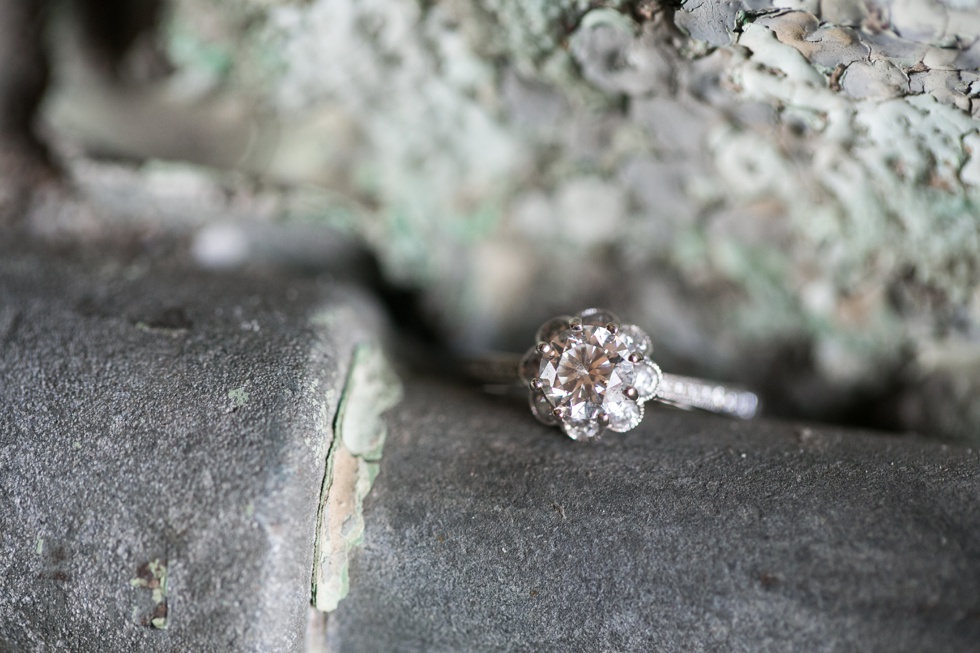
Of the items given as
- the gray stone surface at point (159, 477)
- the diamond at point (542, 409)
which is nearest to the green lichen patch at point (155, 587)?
the gray stone surface at point (159, 477)

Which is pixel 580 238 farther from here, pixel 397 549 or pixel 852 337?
pixel 397 549

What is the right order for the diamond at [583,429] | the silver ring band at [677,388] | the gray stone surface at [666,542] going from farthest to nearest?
the silver ring band at [677,388] < the diamond at [583,429] < the gray stone surface at [666,542]

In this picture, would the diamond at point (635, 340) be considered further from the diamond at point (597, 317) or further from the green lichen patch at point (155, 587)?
the green lichen patch at point (155, 587)

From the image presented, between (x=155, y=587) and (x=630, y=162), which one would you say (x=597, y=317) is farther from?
(x=155, y=587)

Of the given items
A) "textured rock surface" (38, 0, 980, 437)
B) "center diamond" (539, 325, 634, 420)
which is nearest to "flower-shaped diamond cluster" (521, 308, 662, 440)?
"center diamond" (539, 325, 634, 420)

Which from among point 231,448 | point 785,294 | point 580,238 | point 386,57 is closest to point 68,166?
point 386,57

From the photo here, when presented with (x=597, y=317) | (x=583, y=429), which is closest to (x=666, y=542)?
(x=583, y=429)
